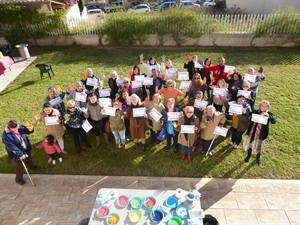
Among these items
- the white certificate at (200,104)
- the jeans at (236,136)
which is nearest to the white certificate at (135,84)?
the white certificate at (200,104)

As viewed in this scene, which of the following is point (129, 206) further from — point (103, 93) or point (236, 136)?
point (236, 136)

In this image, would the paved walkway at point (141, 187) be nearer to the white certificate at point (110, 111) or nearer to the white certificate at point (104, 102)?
the white certificate at point (110, 111)

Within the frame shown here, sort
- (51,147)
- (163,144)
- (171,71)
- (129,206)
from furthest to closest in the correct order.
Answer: (171,71)
(163,144)
(51,147)
(129,206)

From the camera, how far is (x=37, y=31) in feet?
51.9

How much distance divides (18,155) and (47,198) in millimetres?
1282

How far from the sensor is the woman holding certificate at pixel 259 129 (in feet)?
19.2

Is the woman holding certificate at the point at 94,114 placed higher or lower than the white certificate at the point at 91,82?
lower

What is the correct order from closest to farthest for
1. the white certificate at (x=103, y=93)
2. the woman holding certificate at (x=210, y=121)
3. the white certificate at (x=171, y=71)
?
1. the woman holding certificate at (x=210, y=121)
2. the white certificate at (x=103, y=93)
3. the white certificate at (x=171, y=71)

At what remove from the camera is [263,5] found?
2120 centimetres

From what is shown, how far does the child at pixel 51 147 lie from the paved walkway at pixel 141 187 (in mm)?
628

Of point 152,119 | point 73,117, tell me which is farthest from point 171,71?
point 73,117

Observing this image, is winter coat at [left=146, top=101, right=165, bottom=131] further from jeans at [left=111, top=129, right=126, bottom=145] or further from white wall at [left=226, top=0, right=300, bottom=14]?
white wall at [left=226, top=0, right=300, bottom=14]

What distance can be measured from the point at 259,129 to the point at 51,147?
5.43 m

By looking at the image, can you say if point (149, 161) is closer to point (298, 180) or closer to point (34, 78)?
point (298, 180)
